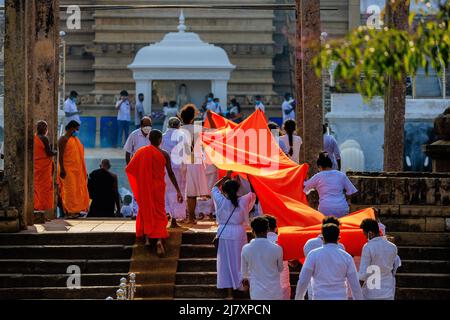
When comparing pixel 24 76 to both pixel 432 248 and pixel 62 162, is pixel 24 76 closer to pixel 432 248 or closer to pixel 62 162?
pixel 62 162

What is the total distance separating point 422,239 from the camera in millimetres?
17266

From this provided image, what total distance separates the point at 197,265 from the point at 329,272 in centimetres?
336

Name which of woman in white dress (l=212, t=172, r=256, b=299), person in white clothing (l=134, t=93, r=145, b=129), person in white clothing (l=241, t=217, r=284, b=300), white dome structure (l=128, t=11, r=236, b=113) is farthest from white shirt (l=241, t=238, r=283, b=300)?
white dome structure (l=128, t=11, r=236, b=113)

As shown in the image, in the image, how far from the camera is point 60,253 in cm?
1730

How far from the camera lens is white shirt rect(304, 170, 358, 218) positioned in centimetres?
1698

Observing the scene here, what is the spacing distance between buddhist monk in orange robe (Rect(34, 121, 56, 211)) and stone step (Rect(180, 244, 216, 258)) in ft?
9.99

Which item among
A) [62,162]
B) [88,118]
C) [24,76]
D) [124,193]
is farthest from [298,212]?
[88,118]

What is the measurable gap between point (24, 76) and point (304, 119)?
12.1 feet

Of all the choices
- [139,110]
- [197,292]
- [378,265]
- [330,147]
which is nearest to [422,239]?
[197,292]

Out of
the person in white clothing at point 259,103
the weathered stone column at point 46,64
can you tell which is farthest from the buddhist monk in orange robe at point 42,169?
the person in white clothing at point 259,103

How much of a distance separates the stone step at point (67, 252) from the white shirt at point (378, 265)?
11.1ft

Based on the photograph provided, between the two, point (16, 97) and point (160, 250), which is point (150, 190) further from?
point (16, 97)

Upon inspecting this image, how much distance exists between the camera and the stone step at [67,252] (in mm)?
17281

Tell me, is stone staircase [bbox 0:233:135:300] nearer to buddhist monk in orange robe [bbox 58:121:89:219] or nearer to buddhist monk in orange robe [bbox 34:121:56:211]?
buddhist monk in orange robe [bbox 34:121:56:211]
